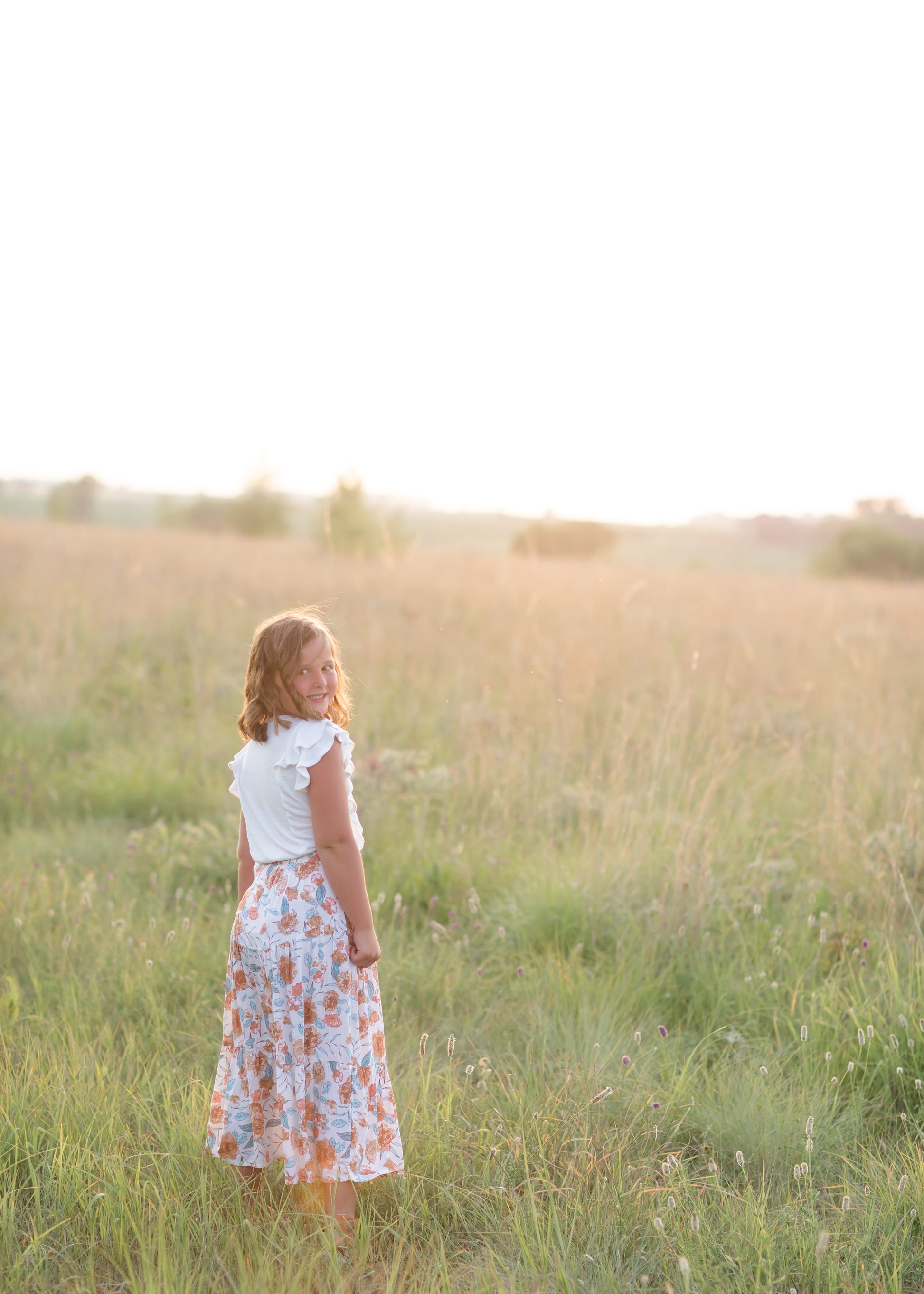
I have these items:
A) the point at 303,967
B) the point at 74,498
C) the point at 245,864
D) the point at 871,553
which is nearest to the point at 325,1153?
the point at 303,967

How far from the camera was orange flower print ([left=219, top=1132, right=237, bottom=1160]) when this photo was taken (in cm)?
203

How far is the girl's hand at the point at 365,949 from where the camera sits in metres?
1.97

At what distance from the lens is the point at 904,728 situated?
16.2ft

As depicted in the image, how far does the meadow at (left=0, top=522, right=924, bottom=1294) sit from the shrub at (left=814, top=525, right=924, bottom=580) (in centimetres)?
2758

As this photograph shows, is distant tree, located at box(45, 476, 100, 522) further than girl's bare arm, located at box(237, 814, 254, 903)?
Yes

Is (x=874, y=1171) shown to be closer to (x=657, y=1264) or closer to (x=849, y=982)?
(x=657, y=1264)

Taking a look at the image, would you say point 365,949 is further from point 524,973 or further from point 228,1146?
point 524,973

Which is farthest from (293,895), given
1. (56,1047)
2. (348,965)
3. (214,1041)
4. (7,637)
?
(7,637)

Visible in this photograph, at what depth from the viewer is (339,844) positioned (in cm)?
198

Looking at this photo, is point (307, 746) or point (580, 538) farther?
point (580, 538)

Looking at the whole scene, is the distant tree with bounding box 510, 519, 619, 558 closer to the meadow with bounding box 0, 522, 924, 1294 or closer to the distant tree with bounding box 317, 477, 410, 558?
the distant tree with bounding box 317, 477, 410, 558

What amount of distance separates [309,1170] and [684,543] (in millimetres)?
66101

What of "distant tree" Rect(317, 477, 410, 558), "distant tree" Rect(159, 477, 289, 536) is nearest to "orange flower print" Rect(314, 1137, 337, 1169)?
"distant tree" Rect(317, 477, 410, 558)

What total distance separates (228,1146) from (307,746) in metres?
0.92
